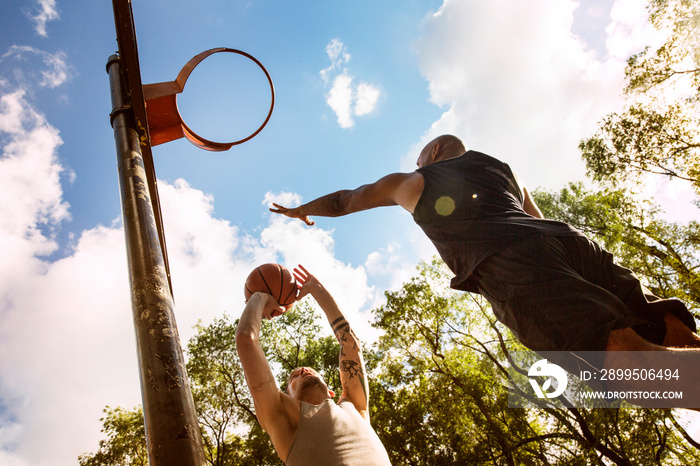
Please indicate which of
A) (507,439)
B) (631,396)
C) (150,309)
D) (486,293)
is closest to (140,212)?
(150,309)

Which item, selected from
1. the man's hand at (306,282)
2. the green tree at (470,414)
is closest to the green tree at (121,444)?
the green tree at (470,414)

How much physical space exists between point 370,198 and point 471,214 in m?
0.92

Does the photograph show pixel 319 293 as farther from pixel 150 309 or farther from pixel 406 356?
pixel 406 356

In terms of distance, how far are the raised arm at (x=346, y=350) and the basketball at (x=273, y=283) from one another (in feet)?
0.56

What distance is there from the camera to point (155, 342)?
1.84 metres

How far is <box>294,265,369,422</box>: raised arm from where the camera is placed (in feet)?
10.8

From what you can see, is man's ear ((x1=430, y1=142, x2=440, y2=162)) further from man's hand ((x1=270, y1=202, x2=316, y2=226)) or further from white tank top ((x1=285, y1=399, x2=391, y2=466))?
white tank top ((x1=285, y1=399, x2=391, y2=466))

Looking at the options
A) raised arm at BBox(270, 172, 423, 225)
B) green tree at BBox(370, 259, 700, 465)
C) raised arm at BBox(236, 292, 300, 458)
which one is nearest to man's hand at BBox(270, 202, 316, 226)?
raised arm at BBox(270, 172, 423, 225)

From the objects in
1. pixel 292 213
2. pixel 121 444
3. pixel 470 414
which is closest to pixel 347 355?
pixel 292 213

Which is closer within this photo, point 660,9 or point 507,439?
point 660,9

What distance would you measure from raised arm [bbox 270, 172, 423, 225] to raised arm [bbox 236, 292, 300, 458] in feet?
4.06

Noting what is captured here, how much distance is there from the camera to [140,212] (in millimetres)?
2539

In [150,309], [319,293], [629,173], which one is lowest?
[150,309]

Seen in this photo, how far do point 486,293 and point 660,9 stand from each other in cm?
1389
